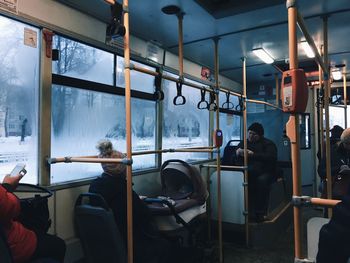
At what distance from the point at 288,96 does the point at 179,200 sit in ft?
6.30

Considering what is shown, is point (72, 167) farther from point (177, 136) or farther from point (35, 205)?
point (177, 136)

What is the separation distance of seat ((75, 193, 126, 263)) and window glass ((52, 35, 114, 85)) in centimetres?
115

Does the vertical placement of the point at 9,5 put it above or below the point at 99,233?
above

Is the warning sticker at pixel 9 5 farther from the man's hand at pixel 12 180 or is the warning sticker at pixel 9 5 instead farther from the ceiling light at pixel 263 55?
the ceiling light at pixel 263 55

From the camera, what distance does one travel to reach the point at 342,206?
3.18ft

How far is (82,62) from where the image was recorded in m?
2.76

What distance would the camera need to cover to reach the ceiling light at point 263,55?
13.0 feet

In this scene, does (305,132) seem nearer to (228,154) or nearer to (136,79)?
(228,154)

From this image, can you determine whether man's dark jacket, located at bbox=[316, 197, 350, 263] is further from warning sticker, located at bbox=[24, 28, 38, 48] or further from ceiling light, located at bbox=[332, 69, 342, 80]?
ceiling light, located at bbox=[332, 69, 342, 80]

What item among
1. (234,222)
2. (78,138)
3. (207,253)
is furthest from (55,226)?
(234,222)

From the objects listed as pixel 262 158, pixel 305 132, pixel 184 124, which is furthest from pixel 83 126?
pixel 305 132

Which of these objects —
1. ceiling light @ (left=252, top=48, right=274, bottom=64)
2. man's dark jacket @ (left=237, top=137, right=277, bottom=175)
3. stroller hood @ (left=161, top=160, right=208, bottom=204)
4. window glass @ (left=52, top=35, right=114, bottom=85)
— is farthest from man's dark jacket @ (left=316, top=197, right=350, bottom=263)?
ceiling light @ (left=252, top=48, right=274, bottom=64)

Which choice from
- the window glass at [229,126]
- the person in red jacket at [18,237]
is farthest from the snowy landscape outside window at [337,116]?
the person in red jacket at [18,237]

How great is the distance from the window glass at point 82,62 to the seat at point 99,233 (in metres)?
1.15
